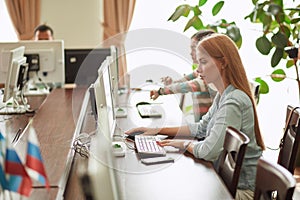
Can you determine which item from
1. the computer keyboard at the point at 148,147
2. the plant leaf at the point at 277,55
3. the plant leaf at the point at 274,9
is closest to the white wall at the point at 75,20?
the plant leaf at the point at 277,55

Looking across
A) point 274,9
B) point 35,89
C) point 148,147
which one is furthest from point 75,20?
point 148,147

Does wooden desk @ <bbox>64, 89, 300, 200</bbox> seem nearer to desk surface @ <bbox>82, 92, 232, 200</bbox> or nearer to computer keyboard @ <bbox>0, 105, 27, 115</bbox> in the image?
desk surface @ <bbox>82, 92, 232, 200</bbox>

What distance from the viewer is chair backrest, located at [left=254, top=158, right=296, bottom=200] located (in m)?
1.51

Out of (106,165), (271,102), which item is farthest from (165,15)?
(106,165)

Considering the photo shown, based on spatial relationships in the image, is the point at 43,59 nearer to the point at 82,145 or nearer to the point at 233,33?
the point at 233,33

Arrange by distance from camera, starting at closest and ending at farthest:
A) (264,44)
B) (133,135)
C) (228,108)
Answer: (228,108) < (133,135) < (264,44)

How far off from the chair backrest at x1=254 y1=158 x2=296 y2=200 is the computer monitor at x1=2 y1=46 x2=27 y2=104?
224 cm

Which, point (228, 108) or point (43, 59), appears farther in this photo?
point (43, 59)

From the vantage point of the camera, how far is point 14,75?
11.4 ft

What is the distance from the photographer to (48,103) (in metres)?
3.89

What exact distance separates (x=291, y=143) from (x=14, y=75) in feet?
6.66

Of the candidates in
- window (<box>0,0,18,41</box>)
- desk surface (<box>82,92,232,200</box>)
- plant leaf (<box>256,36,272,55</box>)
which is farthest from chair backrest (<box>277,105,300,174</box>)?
window (<box>0,0,18,41</box>)

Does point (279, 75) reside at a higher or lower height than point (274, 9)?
lower

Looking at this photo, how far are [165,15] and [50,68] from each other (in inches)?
82.3
